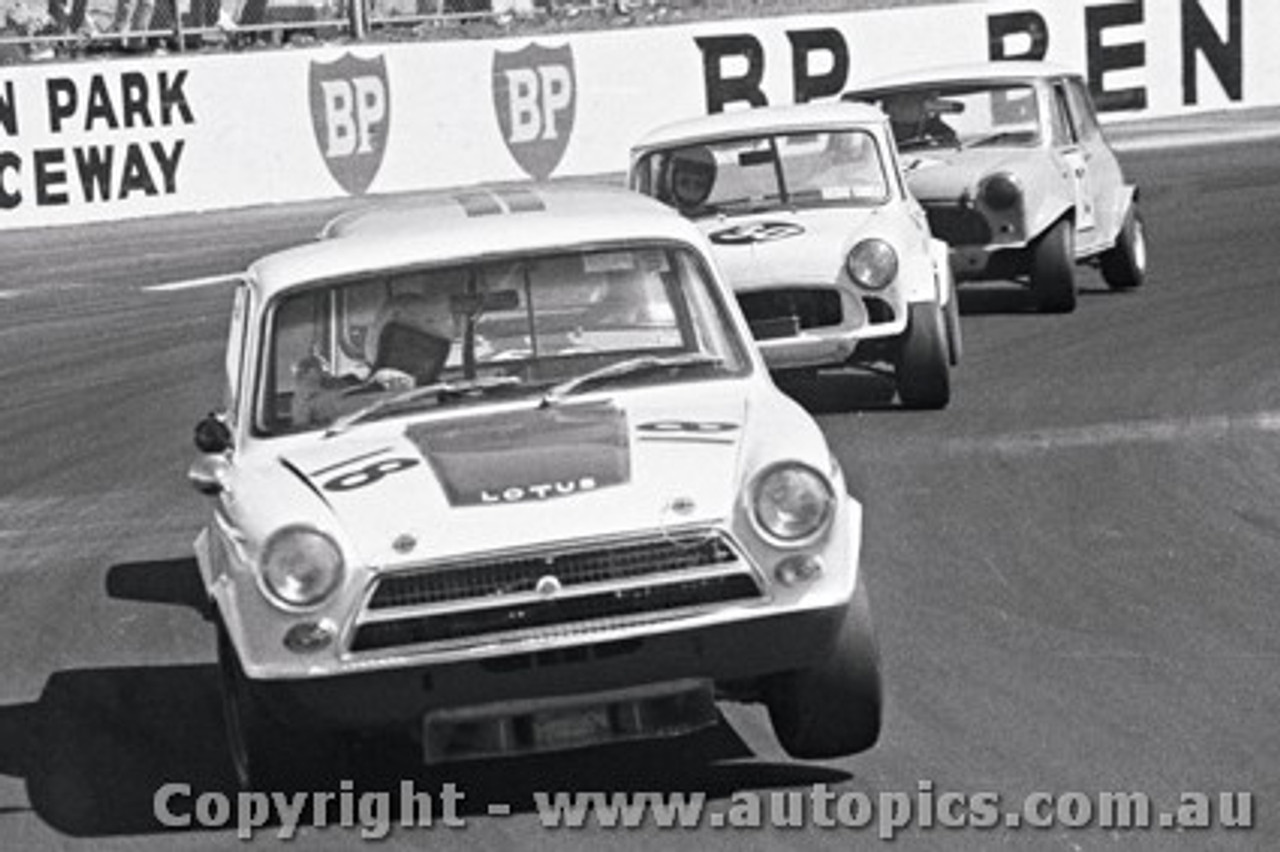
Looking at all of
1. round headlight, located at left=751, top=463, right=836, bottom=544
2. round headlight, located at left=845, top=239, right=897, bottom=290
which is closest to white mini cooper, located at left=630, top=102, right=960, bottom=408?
round headlight, located at left=845, top=239, right=897, bottom=290

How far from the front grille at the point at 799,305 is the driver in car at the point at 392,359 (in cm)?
541

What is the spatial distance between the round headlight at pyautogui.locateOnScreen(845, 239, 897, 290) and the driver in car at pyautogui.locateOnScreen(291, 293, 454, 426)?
546cm

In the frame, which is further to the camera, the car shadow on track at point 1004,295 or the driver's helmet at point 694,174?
the car shadow on track at point 1004,295

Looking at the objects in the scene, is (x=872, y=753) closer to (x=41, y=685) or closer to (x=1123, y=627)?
(x=1123, y=627)

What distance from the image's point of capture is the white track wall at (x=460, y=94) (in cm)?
2617

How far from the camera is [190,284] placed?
21641 millimetres

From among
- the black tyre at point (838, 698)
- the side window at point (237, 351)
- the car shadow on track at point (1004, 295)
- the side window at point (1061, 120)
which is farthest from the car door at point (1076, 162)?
the black tyre at point (838, 698)

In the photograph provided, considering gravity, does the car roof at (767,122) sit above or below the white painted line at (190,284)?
above

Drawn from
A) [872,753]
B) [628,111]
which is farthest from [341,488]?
[628,111]

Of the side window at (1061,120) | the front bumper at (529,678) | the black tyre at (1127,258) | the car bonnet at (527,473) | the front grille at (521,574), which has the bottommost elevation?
the black tyre at (1127,258)

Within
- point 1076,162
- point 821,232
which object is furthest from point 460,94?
point 821,232

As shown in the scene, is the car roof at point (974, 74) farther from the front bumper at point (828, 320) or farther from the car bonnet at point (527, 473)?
the car bonnet at point (527, 473)

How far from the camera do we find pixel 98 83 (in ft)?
86.2

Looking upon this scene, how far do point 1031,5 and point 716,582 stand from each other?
77.6 ft
